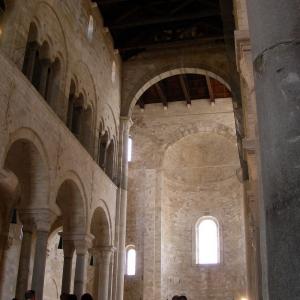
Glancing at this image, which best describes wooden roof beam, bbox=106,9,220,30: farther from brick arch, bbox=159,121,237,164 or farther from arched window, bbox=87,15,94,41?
brick arch, bbox=159,121,237,164

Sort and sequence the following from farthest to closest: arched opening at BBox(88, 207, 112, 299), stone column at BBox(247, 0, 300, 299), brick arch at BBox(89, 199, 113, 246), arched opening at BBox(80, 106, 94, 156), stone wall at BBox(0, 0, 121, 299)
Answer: arched opening at BBox(88, 207, 112, 299)
brick arch at BBox(89, 199, 113, 246)
arched opening at BBox(80, 106, 94, 156)
stone wall at BBox(0, 0, 121, 299)
stone column at BBox(247, 0, 300, 299)

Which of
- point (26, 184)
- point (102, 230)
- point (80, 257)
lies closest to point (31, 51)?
point (26, 184)

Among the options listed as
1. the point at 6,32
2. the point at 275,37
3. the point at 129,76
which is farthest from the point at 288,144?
the point at 129,76

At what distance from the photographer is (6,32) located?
1029cm

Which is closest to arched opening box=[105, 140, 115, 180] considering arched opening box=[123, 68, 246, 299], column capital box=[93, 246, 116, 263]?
column capital box=[93, 246, 116, 263]

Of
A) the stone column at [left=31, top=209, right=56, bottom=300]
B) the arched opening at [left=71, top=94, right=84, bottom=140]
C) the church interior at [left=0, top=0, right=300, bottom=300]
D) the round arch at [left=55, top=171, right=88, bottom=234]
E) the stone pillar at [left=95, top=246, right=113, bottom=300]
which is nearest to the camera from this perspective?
the church interior at [left=0, top=0, right=300, bottom=300]

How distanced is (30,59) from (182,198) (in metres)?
14.4

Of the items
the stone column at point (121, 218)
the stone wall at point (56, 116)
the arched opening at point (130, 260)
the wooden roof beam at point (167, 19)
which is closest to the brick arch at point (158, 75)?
the stone wall at point (56, 116)

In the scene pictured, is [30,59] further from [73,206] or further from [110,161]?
[110,161]

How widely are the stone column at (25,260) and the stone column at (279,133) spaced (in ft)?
33.7

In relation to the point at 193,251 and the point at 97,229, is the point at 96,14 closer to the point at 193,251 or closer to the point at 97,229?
the point at 97,229

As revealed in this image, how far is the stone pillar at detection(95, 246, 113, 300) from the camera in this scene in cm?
1603

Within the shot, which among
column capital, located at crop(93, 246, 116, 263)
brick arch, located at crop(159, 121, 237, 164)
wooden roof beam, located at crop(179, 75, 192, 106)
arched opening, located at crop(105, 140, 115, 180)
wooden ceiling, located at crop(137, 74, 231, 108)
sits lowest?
column capital, located at crop(93, 246, 116, 263)

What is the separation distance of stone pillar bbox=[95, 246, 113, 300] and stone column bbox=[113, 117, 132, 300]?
2.30 ft
